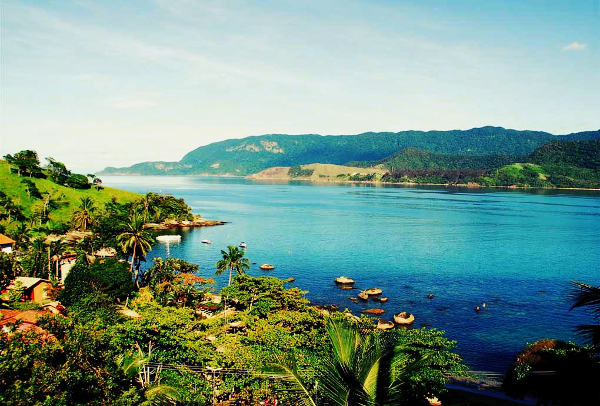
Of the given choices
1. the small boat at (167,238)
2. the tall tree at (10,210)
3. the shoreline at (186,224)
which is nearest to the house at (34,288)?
the tall tree at (10,210)

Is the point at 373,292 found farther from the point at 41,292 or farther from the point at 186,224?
the point at 186,224

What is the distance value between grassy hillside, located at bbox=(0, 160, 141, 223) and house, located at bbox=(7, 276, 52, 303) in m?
64.1

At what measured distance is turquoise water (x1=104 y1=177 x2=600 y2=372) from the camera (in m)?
54.0

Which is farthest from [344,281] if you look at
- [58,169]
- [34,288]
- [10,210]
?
[58,169]

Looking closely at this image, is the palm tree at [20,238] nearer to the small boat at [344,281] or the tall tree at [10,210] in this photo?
the tall tree at [10,210]

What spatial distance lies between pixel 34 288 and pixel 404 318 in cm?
4709

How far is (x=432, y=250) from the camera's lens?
100312 mm

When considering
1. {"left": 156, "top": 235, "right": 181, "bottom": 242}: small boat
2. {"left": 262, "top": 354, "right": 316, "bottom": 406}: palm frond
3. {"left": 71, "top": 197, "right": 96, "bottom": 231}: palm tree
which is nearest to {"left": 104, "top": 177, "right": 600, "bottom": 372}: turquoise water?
{"left": 156, "top": 235, "right": 181, "bottom": 242}: small boat

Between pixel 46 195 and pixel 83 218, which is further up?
pixel 46 195

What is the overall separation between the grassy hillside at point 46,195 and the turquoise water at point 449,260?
3291cm

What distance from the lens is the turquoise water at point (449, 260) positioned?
54037mm

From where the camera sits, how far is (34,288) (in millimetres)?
47781

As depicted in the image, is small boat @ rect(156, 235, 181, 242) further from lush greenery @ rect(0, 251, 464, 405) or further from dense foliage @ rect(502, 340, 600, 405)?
dense foliage @ rect(502, 340, 600, 405)

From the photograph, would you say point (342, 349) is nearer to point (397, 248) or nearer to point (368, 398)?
point (368, 398)
